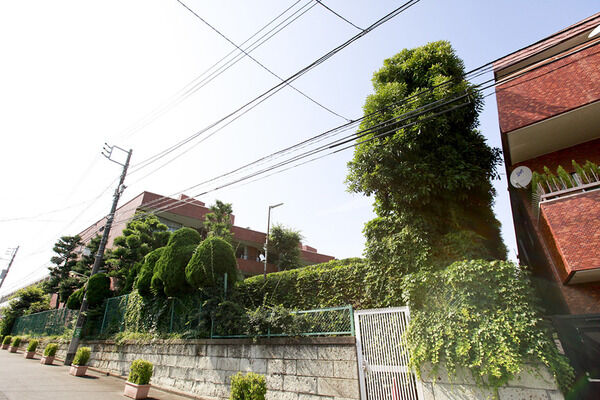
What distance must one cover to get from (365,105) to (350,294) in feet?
17.6

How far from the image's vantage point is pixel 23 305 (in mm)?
27391

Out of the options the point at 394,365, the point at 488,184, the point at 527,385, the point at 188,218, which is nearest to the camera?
the point at 527,385

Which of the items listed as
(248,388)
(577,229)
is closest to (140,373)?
(248,388)

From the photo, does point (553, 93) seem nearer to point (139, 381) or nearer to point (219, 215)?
point (139, 381)

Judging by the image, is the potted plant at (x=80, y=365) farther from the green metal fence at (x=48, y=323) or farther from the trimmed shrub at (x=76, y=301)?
the green metal fence at (x=48, y=323)

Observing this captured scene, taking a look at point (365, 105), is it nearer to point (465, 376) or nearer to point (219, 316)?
point (465, 376)

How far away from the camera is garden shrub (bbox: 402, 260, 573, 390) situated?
14.0ft

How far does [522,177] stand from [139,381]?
1154 cm

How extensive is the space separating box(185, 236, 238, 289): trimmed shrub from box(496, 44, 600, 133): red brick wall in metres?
8.89

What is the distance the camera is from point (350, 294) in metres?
8.18

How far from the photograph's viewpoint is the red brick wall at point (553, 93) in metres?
6.91

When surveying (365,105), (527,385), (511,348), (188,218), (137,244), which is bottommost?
(527,385)

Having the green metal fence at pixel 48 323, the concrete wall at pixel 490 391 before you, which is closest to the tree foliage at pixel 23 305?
the green metal fence at pixel 48 323

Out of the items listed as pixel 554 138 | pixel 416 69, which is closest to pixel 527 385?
pixel 554 138
